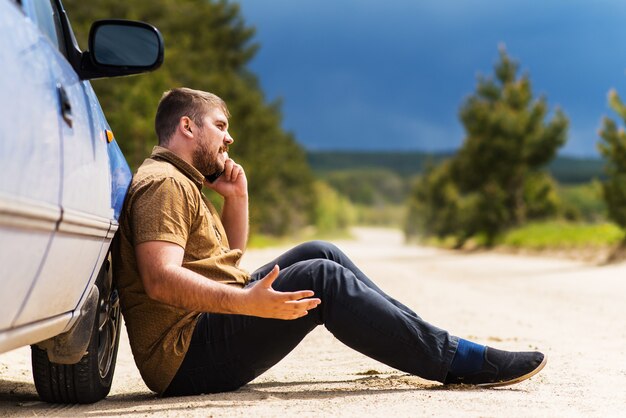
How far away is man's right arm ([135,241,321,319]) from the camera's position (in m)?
3.34

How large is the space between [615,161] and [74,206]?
70.2 feet

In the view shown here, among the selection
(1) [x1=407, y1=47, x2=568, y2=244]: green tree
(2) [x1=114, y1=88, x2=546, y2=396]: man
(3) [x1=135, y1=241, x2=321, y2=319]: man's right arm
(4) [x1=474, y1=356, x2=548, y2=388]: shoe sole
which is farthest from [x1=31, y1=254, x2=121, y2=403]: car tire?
(1) [x1=407, y1=47, x2=568, y2=244]: green tree

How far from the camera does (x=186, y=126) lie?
3943 mm

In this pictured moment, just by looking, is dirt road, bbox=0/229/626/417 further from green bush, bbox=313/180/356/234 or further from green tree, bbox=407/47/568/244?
green bush, bbox=313/180/356/234

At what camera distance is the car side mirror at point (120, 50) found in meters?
3.23

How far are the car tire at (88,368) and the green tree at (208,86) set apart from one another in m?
23.0

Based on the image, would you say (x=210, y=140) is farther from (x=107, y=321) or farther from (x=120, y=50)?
(x=107, y=321)

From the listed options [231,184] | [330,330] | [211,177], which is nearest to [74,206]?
[330,330]

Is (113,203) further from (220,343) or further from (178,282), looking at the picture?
(220,343)

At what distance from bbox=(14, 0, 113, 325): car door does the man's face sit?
619mm

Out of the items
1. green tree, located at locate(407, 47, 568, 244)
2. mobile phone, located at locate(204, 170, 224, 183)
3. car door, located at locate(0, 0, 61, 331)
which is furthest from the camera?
green tree, located at locate(407, 47, 568, 244)

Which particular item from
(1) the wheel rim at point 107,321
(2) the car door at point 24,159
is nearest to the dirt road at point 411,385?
(1) the wheel rim at point 107,321

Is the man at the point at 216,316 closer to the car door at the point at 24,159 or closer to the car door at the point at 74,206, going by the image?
the car door at the point at 74,206

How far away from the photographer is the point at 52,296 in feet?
9.21
